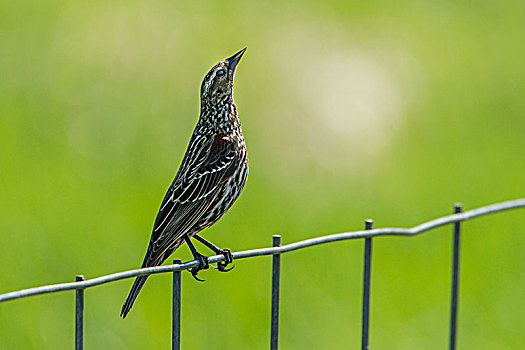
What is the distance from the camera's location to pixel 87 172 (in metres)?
8.68

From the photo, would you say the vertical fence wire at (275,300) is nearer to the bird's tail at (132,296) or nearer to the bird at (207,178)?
the bird's tail at (132,296)

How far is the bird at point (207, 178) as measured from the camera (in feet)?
14.6

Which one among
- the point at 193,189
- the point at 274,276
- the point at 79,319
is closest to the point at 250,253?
the point at 274,276

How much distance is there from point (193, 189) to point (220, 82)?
73cm

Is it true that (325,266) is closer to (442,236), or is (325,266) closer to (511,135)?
(442,236)

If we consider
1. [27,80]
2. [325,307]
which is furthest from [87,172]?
[325,307]

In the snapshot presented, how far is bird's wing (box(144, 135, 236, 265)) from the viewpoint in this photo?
14.5 ft

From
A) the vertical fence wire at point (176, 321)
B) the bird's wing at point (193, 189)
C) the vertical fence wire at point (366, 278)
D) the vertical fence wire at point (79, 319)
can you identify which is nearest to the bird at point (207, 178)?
the bird's wing at point (193, 189)

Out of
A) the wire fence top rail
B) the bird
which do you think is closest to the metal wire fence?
the wire fence top rail

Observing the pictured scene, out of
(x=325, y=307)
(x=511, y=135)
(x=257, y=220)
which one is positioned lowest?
(x=325, y=307)

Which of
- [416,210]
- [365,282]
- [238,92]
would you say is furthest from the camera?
[238,92]

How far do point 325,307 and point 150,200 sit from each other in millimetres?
1948

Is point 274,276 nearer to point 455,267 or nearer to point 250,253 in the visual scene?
→ point 250,253

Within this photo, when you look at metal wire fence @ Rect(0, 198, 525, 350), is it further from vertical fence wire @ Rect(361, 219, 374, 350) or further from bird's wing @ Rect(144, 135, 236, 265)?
bird's wing @ Rect(144, 135, 236, 265)
